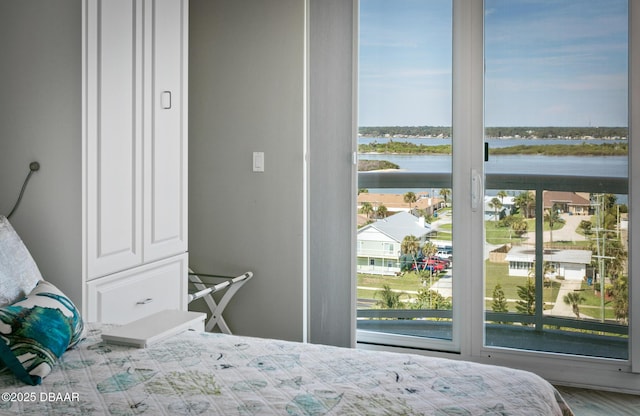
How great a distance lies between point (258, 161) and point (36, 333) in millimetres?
2029

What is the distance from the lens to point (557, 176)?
3.12 meters

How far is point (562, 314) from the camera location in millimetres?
3162

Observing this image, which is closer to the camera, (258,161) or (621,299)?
(621,299)

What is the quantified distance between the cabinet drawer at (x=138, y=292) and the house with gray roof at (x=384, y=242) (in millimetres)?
1038

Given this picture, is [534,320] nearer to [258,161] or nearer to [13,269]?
[258,161]

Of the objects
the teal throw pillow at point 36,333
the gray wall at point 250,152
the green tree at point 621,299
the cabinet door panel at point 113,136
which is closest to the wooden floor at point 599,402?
the green tree at point 621,299

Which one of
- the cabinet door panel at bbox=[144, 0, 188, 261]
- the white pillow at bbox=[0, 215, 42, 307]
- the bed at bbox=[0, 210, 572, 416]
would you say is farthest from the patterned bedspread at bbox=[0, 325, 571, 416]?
the cabinet door panel at bbox=[144, 0, 188, 261]

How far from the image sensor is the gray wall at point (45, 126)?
224 centimetres

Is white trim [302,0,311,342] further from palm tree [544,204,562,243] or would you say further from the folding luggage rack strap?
palm tree [544,204,562,243]

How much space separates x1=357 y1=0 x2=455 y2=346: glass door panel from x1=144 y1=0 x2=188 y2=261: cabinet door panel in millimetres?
1033

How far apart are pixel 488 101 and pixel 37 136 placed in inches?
83.2

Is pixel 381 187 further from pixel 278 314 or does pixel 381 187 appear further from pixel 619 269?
pixel 619 269

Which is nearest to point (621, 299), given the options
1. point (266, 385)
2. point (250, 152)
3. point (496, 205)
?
point (496, 205)

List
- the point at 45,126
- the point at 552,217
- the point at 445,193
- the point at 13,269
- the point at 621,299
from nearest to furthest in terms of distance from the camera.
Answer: the point at 13,269 → the point at 45,126 → the point at 621,299 → the point at 552,217 → the point at 445,193
